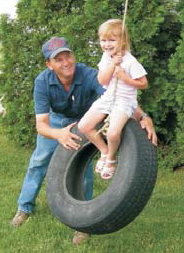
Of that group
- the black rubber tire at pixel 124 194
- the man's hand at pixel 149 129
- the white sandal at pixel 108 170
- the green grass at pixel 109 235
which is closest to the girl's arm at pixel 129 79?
the black rubber tire at pixel 124 194

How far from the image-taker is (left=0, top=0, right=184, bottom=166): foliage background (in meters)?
6.79

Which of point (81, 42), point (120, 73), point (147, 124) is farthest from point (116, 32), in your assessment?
point (81, 42)

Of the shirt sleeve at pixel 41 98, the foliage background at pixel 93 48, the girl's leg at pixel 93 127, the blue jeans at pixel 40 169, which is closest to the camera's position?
the girl's leg at pixel 93 127

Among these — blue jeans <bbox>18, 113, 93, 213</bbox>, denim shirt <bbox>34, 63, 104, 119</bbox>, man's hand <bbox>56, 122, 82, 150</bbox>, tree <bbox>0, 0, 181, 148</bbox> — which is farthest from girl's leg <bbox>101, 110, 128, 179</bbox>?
tree <bbox>0, 0, 181, 148</bbox>

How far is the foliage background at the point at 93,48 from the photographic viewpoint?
6.79 m

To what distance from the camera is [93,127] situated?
150 inches

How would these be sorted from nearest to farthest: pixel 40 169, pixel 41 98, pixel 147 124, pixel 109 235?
pixel 147 124 < pixel 41 98 < pixel 109 235 < pixel 40 169

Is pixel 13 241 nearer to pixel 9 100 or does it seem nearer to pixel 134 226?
pixel 134 226

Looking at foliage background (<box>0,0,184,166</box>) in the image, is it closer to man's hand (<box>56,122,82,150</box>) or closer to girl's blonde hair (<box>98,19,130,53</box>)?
man's hand (<box>56,122,82,150</box>)

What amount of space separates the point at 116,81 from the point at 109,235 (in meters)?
1.92

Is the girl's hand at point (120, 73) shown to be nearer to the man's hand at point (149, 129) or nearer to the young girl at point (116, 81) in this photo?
the young girl at point (116, 81)

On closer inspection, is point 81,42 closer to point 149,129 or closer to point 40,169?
point 40,169

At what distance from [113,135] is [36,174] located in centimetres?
179

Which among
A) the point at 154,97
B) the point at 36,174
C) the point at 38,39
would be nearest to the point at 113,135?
the point at 36,174
